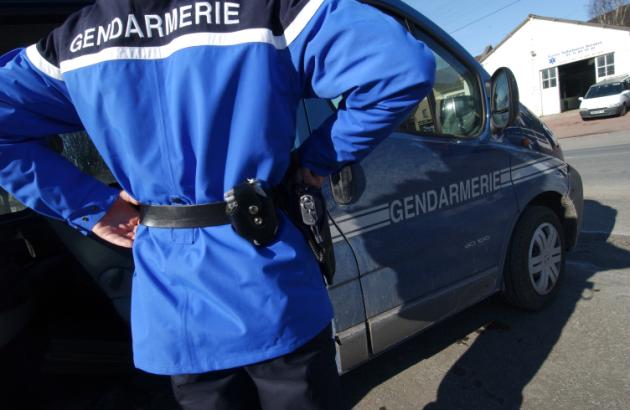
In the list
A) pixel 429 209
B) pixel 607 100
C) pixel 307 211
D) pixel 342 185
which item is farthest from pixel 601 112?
pixel 307 211

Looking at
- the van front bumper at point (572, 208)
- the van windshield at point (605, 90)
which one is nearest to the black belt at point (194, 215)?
the van front bumper at point (572, 208)

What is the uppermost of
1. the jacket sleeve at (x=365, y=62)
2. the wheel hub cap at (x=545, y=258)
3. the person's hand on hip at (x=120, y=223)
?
the jacket sleeve at (x=365, y=62)

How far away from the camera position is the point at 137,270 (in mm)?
1314

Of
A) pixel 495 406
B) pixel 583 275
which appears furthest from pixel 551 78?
pixel 495 406

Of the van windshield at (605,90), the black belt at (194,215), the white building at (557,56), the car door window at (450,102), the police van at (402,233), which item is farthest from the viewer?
the white building at (557,56)

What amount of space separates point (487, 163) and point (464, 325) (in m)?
1.19

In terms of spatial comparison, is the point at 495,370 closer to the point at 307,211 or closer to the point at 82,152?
the point at 307,211

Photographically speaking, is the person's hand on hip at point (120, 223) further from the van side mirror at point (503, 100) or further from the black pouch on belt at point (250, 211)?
the van side mirror at point (503, 100)

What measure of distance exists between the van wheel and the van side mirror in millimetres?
717

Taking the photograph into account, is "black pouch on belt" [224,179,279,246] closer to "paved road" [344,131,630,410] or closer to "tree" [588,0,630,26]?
"paved road" [344,131,630,410]

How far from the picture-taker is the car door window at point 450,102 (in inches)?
105

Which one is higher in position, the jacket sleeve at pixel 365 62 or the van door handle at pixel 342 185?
the jacket sleeve at pixel 365 62

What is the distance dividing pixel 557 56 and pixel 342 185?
113 feet

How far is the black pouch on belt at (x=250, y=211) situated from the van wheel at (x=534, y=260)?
244 cm
